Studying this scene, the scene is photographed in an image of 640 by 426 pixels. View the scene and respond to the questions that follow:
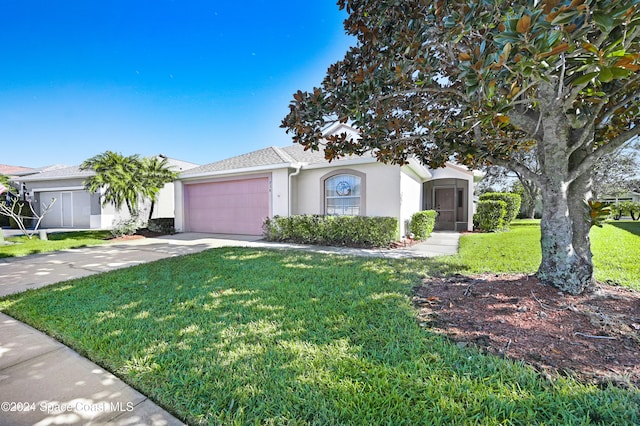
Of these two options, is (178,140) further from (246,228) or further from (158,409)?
(158,409)

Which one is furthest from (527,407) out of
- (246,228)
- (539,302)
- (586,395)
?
(246,228)

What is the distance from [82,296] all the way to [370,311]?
4.49 m

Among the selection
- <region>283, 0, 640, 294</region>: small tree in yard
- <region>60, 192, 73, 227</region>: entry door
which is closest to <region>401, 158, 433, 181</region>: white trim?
<region>283, 0, 640, 294</region>: small tree in yard

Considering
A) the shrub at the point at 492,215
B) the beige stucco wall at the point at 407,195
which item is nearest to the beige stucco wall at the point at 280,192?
the beige stucco wall at the point at 407,195

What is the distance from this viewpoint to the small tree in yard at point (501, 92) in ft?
7.23

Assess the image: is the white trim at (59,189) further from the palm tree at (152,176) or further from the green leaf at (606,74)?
the green leaf at (606,74)

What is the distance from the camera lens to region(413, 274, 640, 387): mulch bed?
229 cm

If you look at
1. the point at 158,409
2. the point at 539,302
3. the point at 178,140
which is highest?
the point at 178,140

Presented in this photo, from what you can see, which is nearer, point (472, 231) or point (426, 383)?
point (426, 383)

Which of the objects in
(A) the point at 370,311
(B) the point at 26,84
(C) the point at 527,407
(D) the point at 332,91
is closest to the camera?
(C) the point at 527,407

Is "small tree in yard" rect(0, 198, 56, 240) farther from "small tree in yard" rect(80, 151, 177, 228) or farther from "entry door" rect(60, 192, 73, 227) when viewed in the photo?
"small tree in yard" rect(80, 151, 177, 228)

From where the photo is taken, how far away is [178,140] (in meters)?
16.3

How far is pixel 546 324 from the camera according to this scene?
2.97 m

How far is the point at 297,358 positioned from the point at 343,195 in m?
8.36
